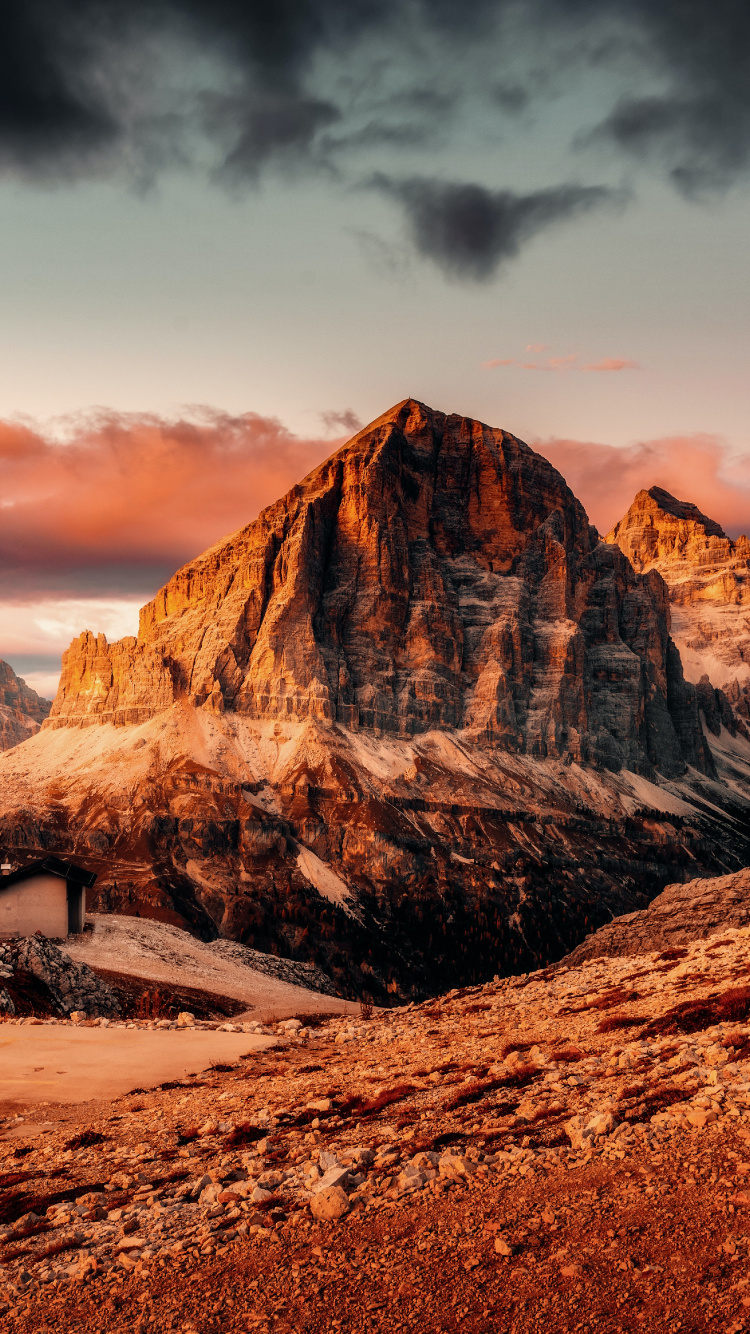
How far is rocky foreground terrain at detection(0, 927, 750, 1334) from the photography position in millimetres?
11180

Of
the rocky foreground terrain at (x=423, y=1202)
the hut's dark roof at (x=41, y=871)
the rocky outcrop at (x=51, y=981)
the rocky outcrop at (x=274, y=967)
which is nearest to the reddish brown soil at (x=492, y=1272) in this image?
the rocky foreground terrain at (x=423, y=1202)

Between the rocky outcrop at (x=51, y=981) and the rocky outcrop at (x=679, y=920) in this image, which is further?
the rocky outcrop at (x=51, y=981)

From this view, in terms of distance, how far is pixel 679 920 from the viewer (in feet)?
172

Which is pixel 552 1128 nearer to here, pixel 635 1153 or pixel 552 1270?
pixel 635 1153

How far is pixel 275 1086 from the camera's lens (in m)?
28.0

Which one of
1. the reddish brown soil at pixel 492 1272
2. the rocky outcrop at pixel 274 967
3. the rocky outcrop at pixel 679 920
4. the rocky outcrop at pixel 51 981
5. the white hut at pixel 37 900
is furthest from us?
the rocky outcrop at pixel 274 967

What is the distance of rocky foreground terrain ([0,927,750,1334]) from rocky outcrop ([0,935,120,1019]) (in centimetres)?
2662

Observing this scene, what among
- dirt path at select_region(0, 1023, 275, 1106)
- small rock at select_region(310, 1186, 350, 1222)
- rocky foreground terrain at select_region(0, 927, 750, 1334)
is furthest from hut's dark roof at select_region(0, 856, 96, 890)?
small rock at select_region(310, 1186, 350, 1222)

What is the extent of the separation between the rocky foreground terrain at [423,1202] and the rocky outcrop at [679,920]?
25415mm

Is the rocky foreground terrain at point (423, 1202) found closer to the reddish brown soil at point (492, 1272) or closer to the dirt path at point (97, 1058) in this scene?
the reddish brown soil at point (492, 1272)

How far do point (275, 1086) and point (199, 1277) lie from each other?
622 inches

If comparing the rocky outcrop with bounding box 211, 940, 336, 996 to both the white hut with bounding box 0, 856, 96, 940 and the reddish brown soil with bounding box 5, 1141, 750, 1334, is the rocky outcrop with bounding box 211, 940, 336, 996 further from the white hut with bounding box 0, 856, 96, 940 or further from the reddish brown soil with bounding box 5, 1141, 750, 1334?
the reddish brown soil with bounding box 5, 1141, 750, 1334

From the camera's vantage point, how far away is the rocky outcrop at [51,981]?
167 ft

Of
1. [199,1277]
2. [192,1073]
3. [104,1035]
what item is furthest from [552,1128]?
[104,1035]
